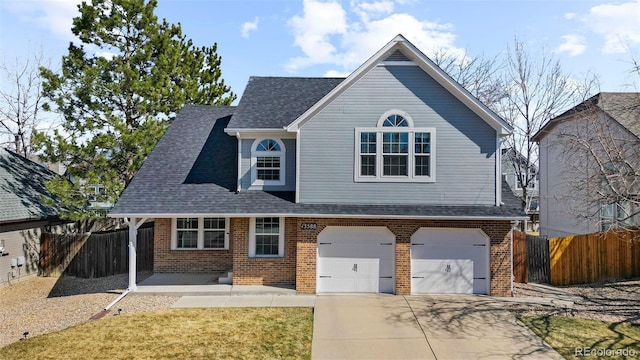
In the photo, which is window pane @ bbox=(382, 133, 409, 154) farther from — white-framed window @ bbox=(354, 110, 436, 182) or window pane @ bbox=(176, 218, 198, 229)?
window pane @ bbox=(176, 218, 198, 229)

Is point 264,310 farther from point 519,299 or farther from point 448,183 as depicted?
point 519,299

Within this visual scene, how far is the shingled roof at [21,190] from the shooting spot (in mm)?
16028

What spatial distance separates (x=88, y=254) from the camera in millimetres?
16234

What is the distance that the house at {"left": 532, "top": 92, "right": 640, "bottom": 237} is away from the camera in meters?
15.9

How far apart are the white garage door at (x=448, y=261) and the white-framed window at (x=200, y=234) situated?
780 centimetres

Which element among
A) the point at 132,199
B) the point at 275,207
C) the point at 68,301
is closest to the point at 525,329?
the point at 275,207

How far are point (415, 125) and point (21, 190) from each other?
18.5 m

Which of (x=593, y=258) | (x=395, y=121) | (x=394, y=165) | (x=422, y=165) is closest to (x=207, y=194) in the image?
(x=394, y=165)

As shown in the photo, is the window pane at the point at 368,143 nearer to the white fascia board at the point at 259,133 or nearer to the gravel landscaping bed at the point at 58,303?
the white fascia board at the point at 259,133

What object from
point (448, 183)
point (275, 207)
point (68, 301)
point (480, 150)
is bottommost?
point (68, 301)

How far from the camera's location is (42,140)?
17656mm

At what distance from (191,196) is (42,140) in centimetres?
994

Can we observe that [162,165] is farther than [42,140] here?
No

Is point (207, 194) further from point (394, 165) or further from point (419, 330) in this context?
point (419, 330)
